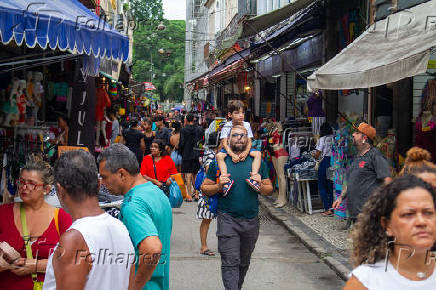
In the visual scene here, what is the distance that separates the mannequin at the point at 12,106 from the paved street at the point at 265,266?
298cm

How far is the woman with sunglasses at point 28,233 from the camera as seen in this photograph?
415 centimetres

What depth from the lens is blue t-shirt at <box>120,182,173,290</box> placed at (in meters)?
3.77

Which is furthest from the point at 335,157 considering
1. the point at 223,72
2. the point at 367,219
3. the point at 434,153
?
the point at 223,72

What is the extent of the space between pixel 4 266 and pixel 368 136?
15.1 feet

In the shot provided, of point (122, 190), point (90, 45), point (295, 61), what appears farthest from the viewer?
point (295, 61)

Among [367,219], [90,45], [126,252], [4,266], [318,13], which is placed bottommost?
[4,266]

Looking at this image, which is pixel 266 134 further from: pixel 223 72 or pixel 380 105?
pixel 223 72

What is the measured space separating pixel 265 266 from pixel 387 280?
651 centimetres

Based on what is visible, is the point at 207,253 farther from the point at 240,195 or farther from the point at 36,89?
the point at 36,89

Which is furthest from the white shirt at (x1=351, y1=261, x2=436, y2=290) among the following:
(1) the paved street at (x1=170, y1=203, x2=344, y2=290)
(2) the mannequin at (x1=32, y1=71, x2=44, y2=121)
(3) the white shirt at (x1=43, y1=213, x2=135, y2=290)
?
(2) the mannequin at (x1=32, y1=71, x2=44, y2=121)

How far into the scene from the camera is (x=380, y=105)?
38.9 feet

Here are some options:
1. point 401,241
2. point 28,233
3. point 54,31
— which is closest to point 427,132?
point 54,31

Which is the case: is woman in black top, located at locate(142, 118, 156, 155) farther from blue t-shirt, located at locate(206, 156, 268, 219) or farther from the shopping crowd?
blue t-shirt, located at locate(206, 156, 268, 219)

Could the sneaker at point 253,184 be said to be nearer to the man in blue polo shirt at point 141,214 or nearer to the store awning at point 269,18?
the man in blue polo shirt at point 141,214
